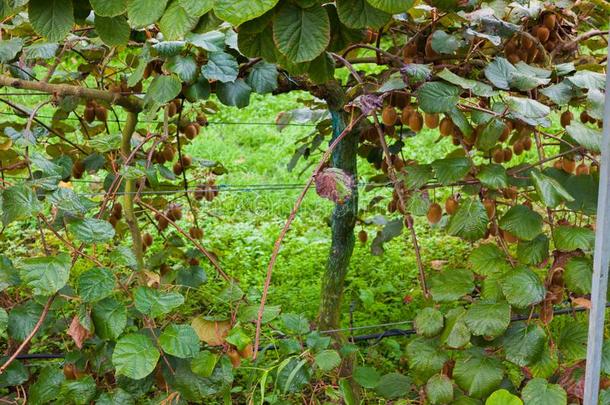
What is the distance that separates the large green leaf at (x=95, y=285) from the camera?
1303 mm

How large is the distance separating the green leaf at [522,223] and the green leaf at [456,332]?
6.8 inches

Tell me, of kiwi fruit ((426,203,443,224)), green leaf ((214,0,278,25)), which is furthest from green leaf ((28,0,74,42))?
kiwi fruit ((426,203,443,224))

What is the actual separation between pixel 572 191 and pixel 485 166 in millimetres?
244

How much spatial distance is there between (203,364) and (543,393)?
59 centimetres

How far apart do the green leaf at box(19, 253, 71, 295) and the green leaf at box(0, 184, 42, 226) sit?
0.08m

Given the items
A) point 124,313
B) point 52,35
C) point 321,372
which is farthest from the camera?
point 321,372

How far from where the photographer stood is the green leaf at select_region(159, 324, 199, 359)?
4.34ft

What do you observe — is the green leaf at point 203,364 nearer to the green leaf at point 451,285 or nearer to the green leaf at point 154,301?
the green leaf at point 154,301

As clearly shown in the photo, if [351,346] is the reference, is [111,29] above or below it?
above

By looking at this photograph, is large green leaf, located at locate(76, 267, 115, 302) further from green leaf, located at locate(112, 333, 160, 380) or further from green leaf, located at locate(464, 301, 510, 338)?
green leaf, located at locate(464, 301, 510, 338)

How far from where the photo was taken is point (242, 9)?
34.1 inches

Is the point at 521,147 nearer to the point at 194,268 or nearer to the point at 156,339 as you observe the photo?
the point at 194,268

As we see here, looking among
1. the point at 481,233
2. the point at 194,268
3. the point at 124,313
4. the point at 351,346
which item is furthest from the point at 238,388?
the point at 481,233

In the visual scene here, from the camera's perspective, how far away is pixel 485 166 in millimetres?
1410
